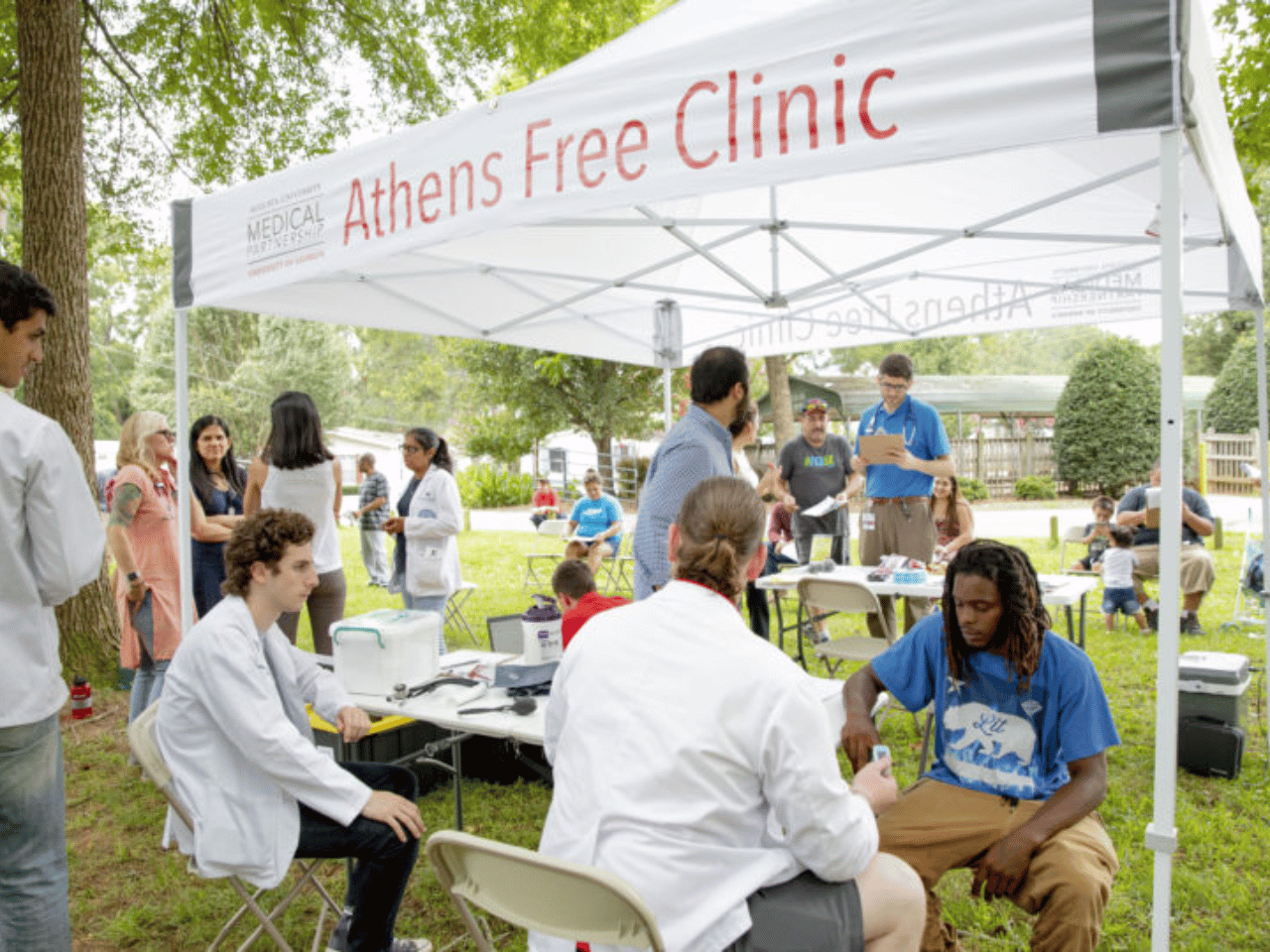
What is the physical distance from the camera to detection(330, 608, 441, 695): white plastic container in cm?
298

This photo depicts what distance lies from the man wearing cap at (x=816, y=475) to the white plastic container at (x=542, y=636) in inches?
143

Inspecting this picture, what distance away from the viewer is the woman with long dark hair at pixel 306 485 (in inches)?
161

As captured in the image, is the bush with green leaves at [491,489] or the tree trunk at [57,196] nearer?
the tree trunk at [57,196]

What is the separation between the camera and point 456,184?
271cm

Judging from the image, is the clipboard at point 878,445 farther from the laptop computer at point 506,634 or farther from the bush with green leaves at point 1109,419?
the bush with green leaves at point 1109,419

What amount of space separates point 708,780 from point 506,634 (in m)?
2.96

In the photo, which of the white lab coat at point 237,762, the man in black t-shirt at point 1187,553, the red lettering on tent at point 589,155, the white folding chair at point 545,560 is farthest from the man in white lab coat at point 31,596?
the white folding chair at point 545,560

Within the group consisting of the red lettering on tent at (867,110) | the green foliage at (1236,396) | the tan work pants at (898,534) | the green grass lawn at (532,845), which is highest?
the green foliage at (1236,396)

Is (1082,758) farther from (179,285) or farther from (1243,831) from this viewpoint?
(179,285)

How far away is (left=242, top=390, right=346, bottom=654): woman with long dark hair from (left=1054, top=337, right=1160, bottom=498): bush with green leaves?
17.3m

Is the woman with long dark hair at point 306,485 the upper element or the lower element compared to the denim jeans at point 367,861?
Answer: upper

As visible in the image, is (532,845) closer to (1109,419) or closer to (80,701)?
(80,701)

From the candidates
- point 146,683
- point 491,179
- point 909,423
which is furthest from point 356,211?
point 909,423

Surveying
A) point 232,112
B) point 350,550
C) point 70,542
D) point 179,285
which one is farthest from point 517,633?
point 350,550
